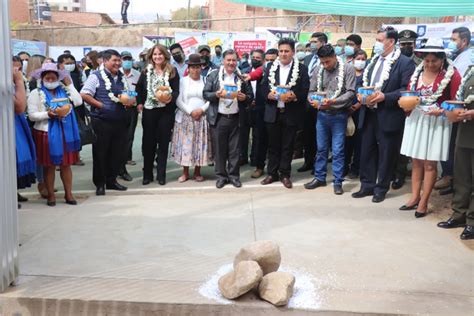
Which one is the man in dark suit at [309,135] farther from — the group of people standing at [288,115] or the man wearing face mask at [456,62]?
the man wearing face mask at [456,62]

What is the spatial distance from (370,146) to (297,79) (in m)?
1.37

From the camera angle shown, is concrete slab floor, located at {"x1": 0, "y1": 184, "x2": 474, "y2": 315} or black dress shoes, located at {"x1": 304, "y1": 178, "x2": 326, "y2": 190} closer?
concrete slab floor, located at {"x1": 0, "y1": 184, "x2": 474, "y2": 315}

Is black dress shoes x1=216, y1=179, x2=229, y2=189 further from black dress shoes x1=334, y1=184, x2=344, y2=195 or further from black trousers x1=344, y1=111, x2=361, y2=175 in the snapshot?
black trousers x1=344, y1=111, x2=361, y2=175

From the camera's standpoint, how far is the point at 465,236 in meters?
4.89

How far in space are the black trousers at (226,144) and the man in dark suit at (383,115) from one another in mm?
1783

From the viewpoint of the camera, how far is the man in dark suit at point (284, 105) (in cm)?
666

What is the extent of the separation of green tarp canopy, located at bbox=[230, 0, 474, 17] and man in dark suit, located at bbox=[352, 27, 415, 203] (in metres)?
0.38

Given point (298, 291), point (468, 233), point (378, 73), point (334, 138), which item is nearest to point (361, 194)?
point (334, 138)

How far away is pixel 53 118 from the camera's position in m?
5.70

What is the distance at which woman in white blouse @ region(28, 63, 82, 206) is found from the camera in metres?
5.62

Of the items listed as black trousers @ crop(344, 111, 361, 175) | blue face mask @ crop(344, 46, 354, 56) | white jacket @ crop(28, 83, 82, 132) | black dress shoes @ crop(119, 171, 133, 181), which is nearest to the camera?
white jacket @ crop(28, 83, 82, 132)

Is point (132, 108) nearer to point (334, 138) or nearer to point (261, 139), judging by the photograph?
point (261, 139)

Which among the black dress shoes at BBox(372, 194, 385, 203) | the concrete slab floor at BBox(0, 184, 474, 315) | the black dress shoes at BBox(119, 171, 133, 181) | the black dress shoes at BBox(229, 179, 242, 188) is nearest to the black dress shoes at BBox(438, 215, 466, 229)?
the concrete slab floor at BBox(0, 184, 474, 315)

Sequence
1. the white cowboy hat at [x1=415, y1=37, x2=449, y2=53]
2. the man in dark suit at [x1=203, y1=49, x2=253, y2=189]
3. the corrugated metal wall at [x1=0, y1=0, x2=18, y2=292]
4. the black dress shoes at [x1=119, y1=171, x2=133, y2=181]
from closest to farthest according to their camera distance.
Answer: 1. the corrugated metal wall at [x1=0, y1=0, x2=18, y2=292]
2. the white cowboy hat at [x1=415, y1=37, x2=449, y2=53]
3. the man in dark suit at [x1=203, y1=49, x2=253, y2=189]
4. the black dress shoes at [x1=119, y1=171, x2=133, y2=181]
